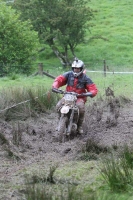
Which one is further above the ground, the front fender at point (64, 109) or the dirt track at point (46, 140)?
the front fender at point (64, 109)

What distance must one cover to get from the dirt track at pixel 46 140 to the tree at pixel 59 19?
934 inches

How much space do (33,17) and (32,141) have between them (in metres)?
31.1

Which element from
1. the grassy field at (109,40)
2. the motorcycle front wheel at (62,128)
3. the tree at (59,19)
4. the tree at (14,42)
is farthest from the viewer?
the grassy field at (109,40)

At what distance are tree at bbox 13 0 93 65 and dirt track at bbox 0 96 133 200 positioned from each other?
934 inches

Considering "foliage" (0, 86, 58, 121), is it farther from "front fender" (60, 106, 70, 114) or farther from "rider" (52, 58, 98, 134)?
"front fender" (60, 106, 70, 114)

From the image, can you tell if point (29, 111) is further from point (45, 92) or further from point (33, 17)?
point (33, 17)

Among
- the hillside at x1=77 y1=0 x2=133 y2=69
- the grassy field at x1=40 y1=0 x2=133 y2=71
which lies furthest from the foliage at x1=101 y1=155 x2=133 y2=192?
the hillside at x1=77 y1=0 x2=133 y2=69

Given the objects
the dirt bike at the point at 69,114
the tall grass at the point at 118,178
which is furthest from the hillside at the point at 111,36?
the tall grass at the point at 118,178

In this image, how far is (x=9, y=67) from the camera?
2797cm

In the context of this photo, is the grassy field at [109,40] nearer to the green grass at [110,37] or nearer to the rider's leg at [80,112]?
the green grass at [110,37]

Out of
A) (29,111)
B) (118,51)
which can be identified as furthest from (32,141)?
(118,51)

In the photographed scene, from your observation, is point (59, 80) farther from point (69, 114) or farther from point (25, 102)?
point (25, 102)

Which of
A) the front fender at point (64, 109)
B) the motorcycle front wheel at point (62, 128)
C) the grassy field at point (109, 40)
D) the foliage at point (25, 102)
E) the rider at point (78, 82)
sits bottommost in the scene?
the grassy field at point (109, 40)

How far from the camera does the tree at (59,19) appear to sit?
127ft
